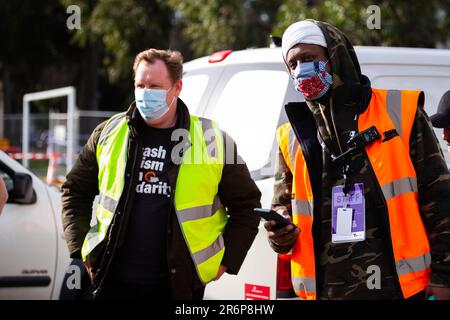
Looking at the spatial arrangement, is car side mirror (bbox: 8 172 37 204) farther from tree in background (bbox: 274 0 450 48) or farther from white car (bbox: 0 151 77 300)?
tree in background (bbox: 274 0 450 48)

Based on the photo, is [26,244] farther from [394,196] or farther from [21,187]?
[394,196]

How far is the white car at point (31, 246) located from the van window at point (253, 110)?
1.69 metres

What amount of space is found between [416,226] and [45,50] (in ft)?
101

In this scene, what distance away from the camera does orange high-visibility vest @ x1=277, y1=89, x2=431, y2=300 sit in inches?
120

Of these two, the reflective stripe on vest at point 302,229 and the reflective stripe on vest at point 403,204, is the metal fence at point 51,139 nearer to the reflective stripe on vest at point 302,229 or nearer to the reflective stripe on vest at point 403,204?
the reflective stripe on vest at point 302,229

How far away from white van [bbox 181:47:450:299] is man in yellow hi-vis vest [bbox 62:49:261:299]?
552 mm

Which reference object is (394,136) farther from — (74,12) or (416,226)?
(74,12)

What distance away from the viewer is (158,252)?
3582 millimetres

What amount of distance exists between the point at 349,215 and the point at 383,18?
11.5 meters

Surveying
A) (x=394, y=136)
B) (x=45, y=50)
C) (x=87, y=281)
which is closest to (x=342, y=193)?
(x=394, y=136)

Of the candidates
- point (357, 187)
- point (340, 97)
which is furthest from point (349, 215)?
point (340, 97)

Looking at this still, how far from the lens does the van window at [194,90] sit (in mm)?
5273

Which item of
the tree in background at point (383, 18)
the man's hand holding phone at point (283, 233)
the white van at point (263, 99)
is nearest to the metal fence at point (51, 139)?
the tree in background at point (383, 18)

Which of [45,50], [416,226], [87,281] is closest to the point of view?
[416,226]
